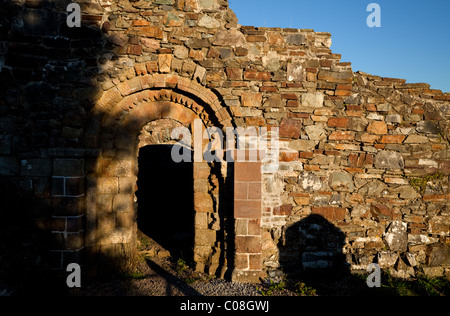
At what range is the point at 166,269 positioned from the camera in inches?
183

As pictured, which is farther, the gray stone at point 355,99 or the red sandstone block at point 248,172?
the gray stone at point 355,99

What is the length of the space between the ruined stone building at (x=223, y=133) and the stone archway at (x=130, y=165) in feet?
0.06

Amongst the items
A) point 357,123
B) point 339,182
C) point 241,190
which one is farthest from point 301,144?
point 241,190

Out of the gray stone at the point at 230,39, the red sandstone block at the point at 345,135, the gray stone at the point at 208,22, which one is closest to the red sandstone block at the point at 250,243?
the red sandstone block at the point at 345,135

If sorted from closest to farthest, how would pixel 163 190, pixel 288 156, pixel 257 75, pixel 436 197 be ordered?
pixel 257 75 → pixel 288 156 → pixel 436 197 → pixel 163 190

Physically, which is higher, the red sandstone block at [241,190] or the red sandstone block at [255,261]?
the red sandstone block at [241,190]

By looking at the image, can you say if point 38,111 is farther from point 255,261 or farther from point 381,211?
point 381,211

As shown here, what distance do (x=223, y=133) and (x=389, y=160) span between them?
290 centimetres

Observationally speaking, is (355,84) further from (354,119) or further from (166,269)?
(166,269)

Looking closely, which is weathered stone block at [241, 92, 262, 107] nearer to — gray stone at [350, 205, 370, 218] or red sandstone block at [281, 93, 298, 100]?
red sandstone block at [281, 93, 298, 100]

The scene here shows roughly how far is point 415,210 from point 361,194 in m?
1.00

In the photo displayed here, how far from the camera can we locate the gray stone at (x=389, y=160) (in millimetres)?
4426

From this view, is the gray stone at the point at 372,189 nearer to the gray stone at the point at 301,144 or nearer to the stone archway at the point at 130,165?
the gray stone at the point at 301,144

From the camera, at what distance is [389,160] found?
4.43m
